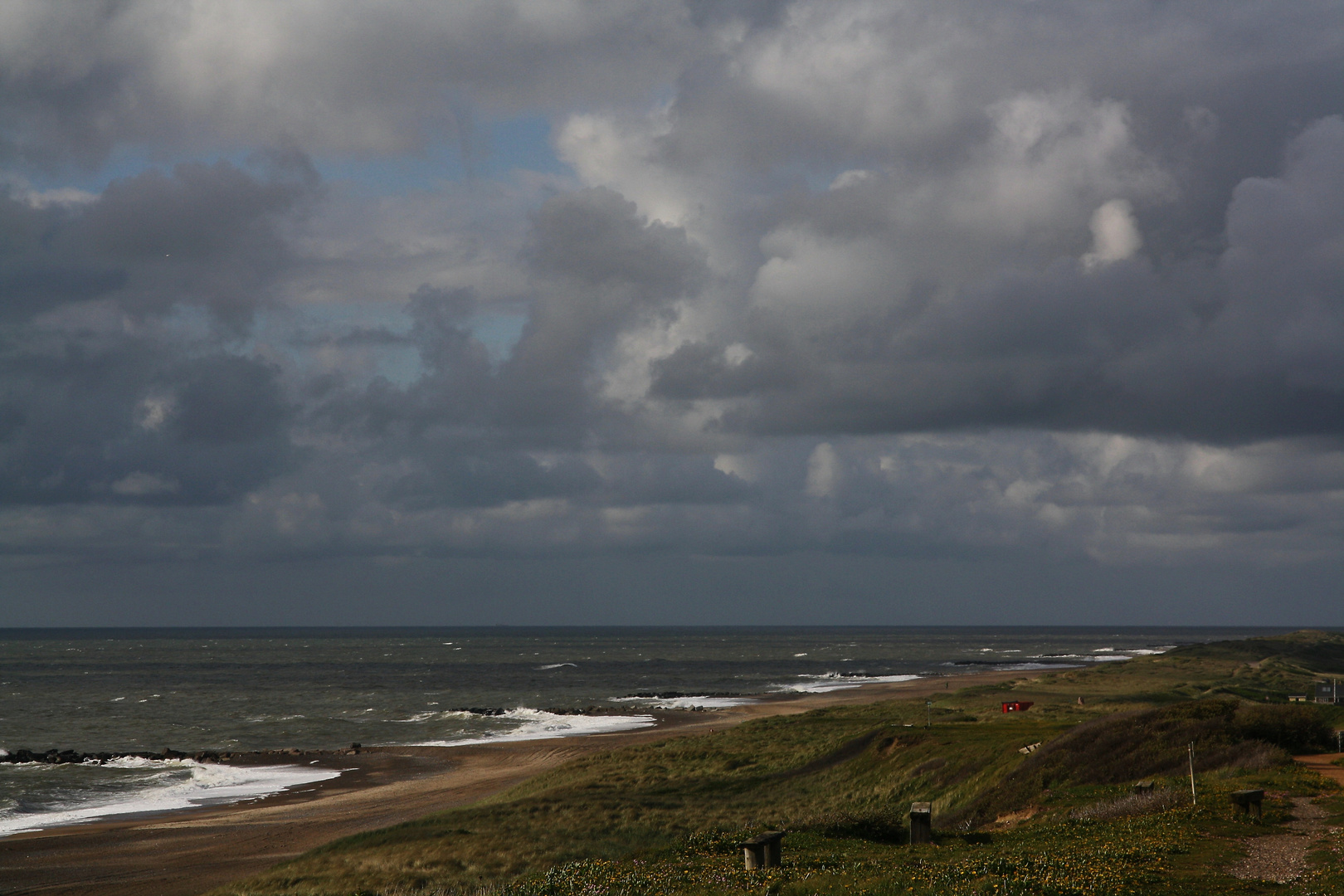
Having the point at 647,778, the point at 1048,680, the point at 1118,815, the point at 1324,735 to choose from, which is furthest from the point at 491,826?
the point at 1048,680

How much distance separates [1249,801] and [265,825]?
37200 millimetres

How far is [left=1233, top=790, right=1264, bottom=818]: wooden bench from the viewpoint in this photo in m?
21.6

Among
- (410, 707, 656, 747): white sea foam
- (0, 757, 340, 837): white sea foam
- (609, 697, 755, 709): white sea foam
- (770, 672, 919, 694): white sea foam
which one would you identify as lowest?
(770, 672, 919, 694): white sea foam

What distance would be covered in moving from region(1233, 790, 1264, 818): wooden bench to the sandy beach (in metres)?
29.2

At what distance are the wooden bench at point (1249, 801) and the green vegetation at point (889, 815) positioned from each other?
265 millimetres

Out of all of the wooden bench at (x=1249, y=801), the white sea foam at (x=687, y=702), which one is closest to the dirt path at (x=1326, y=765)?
the wooden bench at (x=1249, y=801)

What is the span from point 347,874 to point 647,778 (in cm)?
1687

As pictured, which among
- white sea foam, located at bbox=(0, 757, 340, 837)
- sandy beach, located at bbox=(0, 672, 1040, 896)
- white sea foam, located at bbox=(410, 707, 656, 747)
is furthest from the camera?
white sea foam, located at bbox=(410, 707, 656, 747)

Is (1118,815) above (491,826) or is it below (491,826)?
above

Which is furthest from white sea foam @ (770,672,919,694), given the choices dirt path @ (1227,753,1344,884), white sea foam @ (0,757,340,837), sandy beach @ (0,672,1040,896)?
dirt path @ (1227,753,1344,884)

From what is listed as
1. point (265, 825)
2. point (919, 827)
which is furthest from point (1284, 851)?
point (265, 825)

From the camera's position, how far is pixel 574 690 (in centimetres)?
12075

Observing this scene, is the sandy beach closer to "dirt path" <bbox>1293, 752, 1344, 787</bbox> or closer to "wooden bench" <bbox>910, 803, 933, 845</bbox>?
"wooden bench" <bbox>910, 803, 933, 845</bbox>

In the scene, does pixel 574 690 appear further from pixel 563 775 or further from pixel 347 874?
pixel 347 874
